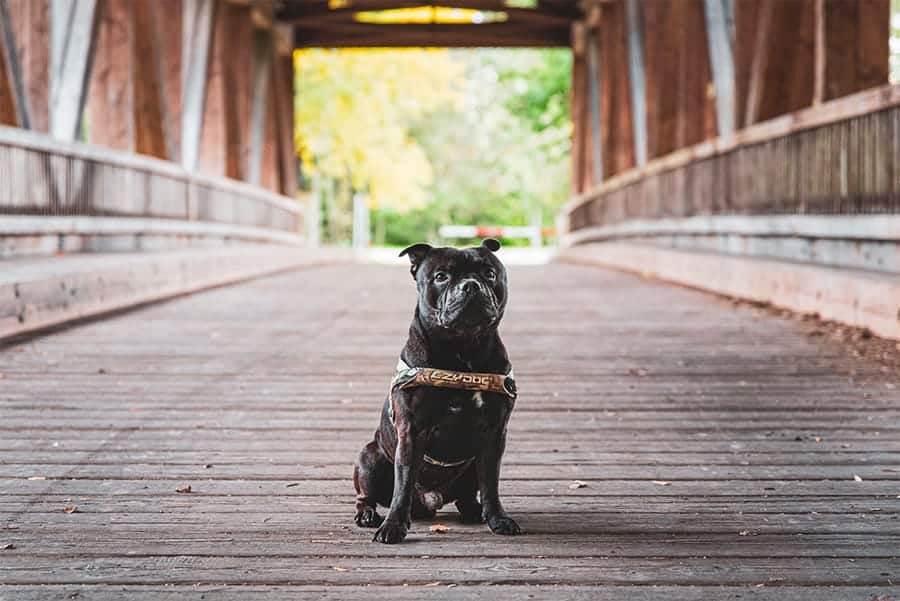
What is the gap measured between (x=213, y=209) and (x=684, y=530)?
14596 mm

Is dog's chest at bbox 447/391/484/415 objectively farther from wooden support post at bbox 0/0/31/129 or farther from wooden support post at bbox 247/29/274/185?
wooden support post at bbox 247/29/274/185

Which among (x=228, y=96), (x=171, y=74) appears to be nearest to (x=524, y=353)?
(x=171, y=74)

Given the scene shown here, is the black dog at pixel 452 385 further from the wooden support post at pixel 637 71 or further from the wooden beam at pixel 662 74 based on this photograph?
the wooden support post at pixel 637 71

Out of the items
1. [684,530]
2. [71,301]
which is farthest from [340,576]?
[71,301]

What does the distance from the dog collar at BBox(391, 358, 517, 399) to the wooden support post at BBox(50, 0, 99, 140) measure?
898cm

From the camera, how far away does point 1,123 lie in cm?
1006

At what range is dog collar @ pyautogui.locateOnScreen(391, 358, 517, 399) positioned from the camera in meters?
3.00

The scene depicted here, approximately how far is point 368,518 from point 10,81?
788 centimetres

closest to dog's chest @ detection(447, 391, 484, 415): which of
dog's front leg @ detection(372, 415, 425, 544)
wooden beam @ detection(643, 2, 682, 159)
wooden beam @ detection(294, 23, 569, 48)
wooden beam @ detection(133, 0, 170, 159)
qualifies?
dog's front leg @ detection(372, 415, 425, 544)

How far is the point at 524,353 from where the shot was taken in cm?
698

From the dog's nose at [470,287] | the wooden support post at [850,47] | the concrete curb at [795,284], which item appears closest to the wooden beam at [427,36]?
the concrete curb at [795,284]

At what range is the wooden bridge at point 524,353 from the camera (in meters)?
3.02

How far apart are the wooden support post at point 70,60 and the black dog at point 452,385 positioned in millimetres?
8896

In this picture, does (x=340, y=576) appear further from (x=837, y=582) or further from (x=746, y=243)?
(x=746, y=243)
